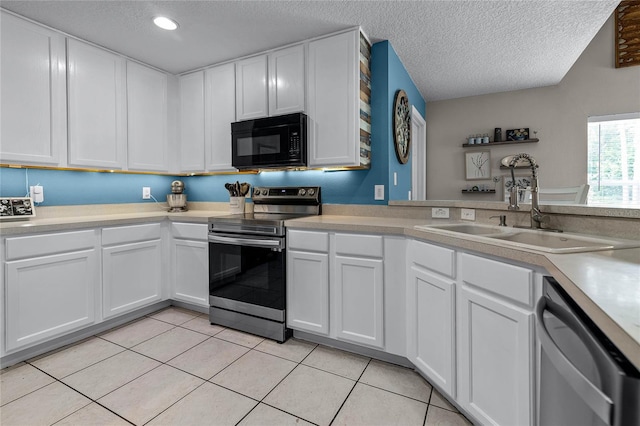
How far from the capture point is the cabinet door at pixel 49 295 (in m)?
1.86

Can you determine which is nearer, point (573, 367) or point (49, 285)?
point (573, 367)

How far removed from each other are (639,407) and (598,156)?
15.1 ft

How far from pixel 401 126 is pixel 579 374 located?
8.35 ft

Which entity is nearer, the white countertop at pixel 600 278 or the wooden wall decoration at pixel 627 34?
the white countertop at pixel 600 278

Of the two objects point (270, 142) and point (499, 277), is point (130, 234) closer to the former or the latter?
point (270, 142)

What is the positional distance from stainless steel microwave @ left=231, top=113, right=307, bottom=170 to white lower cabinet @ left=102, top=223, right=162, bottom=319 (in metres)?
1.02

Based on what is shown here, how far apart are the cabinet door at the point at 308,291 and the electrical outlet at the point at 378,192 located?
76 cm

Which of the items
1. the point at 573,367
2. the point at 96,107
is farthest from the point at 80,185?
the point at 573,367

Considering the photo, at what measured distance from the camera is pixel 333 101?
2391 millimetres

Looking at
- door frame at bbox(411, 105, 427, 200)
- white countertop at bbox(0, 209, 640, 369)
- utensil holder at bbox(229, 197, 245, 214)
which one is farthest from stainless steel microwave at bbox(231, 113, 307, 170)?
door frame at bbox(411, 105, 427, 200)

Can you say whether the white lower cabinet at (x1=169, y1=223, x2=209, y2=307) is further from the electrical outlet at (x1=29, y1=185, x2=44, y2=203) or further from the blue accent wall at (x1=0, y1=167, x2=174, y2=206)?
the electrical outlet at (x1=29, y1=185, x2=44, y2=203)

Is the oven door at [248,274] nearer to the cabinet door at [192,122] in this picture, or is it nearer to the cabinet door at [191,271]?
the cabinet door at [191,271]

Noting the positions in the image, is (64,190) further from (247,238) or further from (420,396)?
(420,396)

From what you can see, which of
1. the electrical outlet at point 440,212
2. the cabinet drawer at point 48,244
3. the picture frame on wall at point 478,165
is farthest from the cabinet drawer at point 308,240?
the picture frame on wall at point 478,165
